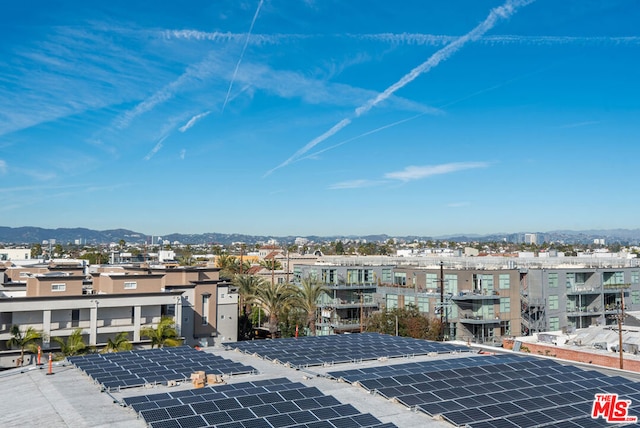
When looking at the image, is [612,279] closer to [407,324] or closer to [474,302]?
[474,302]

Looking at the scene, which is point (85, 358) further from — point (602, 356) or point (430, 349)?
point (602, 356)

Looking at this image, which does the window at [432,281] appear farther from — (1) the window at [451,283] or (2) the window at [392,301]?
(2) the window at [392,301]

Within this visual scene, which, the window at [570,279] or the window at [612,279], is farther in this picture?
the window at [612,279]

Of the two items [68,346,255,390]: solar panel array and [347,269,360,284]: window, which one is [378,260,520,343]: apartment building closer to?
[347,269,360,284]: window

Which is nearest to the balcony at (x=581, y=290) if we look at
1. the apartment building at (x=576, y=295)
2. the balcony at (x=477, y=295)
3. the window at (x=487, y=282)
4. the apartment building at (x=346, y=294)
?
the apartment building at (x=576, y=295)

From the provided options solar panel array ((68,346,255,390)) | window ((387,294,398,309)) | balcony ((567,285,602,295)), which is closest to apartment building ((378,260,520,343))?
window ((387,294,398,309))

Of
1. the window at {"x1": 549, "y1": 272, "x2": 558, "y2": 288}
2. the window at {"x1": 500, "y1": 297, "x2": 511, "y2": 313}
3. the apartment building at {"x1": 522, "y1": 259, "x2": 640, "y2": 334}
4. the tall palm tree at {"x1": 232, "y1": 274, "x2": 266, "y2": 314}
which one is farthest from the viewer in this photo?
the tall palm tree at {"x1": 232, "y1": 274, "x2": 266, "y2": 314}
